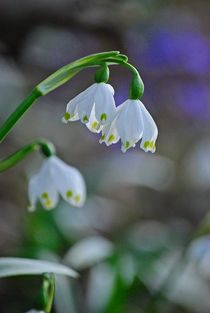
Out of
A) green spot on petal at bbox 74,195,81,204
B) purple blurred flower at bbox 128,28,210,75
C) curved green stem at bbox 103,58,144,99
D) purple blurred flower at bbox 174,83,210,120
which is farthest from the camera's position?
A: purple blurred flower at bbox 128,28,210,75

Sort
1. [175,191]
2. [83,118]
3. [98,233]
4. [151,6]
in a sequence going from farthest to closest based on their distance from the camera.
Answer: [151,6]
[175,191]
[98,233]
[83,118]

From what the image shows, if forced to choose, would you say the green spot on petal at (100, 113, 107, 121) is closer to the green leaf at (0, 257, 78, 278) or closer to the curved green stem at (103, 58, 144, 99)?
the curved green stem at (103, 58, 144, 99)

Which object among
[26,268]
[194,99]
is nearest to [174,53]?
[194,99]

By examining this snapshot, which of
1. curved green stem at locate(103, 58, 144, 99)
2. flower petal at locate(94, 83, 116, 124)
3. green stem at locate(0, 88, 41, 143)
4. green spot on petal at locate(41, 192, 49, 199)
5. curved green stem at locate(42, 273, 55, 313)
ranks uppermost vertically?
curved green stem at locate(103, 58, 144, 99)

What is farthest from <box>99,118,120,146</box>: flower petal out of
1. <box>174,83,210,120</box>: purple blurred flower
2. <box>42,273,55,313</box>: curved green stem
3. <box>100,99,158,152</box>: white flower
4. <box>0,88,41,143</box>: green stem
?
<box>174,83,210,120</box>: purple blurred flower

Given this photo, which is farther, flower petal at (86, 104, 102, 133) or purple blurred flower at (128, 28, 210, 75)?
purple blurred flower at (128, 28, 210, 75)

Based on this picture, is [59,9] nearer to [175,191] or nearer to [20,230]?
[175,191]

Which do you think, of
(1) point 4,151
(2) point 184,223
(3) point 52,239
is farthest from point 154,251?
(1) point 4,151
